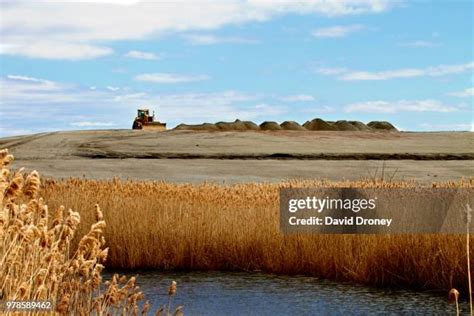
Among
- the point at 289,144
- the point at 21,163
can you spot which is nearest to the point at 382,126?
the point at 289,144

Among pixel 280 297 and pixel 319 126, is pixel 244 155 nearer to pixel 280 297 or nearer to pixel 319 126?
pixel 319 126

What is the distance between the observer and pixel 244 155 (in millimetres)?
21953

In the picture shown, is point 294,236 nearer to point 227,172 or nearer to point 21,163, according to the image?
point 227,172

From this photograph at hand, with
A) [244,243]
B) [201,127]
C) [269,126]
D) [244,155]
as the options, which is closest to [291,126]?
[269,126]

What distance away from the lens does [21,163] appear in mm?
20781

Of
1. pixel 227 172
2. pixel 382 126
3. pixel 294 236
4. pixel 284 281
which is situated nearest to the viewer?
pixel 284 281

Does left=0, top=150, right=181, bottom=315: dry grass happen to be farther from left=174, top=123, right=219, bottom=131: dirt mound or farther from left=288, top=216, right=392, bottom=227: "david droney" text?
left=174, top=123, right=219, bottom=131: dirt mound

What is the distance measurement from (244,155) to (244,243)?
1130 centimetres

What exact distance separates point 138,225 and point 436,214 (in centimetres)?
392

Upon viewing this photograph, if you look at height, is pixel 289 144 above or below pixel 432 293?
above

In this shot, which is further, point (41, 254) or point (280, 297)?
point (280, 297)

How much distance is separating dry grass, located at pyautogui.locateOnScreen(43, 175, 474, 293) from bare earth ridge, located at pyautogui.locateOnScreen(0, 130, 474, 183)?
589 centimetres

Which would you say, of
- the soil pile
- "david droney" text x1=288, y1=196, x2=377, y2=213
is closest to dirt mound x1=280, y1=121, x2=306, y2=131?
the soil pile

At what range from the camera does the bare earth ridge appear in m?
19.0
